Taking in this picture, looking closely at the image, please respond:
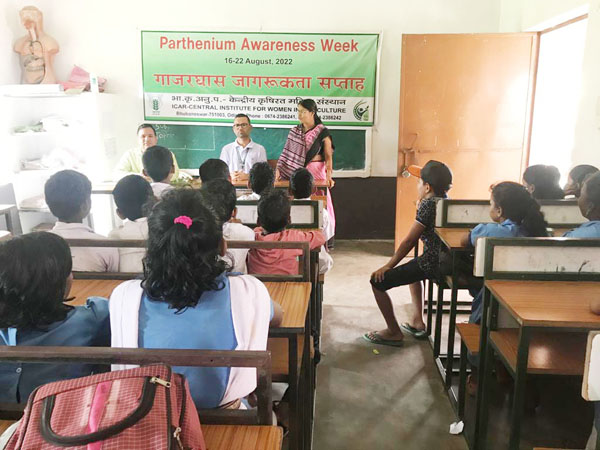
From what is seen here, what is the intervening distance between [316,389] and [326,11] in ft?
12.0

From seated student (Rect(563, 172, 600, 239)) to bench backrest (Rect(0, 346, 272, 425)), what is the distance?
1.54 meters

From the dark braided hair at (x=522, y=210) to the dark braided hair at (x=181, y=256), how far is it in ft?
4.82

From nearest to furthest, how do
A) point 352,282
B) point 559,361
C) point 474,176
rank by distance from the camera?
1. point 559,361
2. point 352,282
3. point 474,176

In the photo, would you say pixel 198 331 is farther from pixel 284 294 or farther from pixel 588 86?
pixel 588 86

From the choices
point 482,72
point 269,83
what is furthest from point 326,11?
point 482,72

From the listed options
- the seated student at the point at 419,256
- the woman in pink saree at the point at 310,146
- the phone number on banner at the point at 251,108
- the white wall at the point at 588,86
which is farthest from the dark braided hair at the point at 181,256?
the phone number on banner at the point at 251,108

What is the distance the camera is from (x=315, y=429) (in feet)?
7.34

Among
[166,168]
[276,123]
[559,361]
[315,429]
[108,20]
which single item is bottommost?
[315,429]

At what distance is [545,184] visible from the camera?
2.91 meters

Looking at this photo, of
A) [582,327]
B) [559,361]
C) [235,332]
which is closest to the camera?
[235,332]

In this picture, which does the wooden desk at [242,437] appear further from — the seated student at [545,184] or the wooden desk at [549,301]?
the seated student at [545,184]

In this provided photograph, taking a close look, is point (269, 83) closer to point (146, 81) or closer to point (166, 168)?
point (146, 81)

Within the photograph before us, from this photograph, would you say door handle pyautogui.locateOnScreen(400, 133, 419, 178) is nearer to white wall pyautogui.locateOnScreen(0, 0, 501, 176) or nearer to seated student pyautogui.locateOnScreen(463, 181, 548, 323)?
white wall pyautogui.locateOnScreen(0, 0, 501, 176)

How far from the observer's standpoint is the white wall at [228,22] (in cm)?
484
